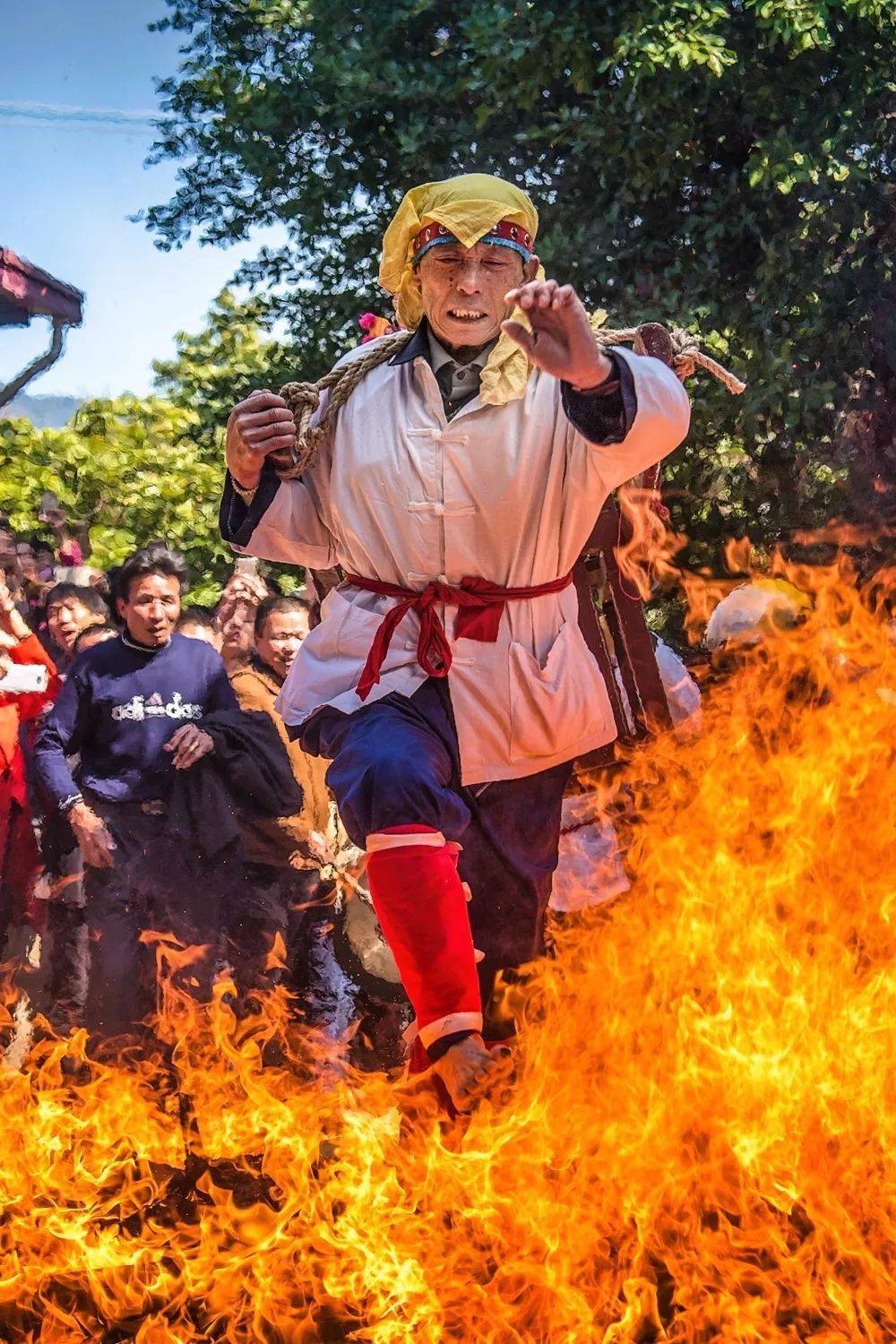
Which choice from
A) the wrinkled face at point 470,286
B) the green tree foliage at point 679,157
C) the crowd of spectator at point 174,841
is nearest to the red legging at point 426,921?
the wrinkled face at point 470,286

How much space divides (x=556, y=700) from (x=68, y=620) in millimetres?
4231

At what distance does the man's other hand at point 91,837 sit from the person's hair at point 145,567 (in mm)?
881

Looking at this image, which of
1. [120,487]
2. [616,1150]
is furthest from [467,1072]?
[120,487]

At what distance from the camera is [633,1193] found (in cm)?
306

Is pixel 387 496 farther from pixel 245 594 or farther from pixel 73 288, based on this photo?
pixel 73 288

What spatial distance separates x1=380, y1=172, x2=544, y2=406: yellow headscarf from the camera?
10.3 feet

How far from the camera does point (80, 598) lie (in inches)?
275

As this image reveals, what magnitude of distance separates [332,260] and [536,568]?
752 centimetres

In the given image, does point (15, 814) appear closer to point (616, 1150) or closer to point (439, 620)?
point (439, 620)

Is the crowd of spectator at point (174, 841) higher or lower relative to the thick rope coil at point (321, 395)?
lower

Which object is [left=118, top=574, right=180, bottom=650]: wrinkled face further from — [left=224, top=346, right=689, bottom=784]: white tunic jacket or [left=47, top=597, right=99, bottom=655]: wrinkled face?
[left=224, top=346, right=689, bottom=784]: white tunic jacket

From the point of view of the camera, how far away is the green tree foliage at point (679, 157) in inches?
320

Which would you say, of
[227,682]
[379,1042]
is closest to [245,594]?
[227,682]

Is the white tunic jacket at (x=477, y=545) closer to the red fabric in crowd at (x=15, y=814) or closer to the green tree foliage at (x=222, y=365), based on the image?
the red fabric in crowd at (x=15, y=814)
